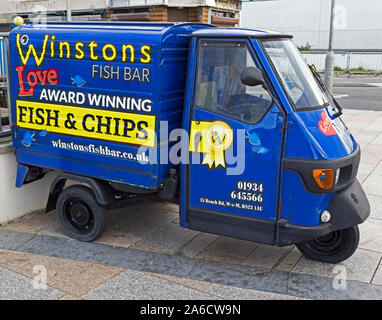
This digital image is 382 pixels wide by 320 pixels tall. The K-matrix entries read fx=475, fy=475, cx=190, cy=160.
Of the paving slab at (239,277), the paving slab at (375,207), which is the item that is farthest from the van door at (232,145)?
the paving slab at (375,207)

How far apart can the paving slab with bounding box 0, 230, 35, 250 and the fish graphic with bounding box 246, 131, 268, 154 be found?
3095mm

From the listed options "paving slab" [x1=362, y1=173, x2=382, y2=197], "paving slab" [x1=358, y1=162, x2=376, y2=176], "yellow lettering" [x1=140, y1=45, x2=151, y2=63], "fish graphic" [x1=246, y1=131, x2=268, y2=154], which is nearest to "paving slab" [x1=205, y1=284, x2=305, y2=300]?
"fish graphic" [x1=246, y1=131, x2=268, y2=154]

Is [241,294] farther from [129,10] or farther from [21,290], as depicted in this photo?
[129,10]

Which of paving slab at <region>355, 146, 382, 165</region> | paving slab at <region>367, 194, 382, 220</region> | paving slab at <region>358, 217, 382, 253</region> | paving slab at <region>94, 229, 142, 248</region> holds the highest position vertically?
paving slab at <region>355, 146, 382, 165</region>

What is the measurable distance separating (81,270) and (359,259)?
10.1ft

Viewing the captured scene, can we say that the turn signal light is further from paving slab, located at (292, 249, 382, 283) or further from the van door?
paving slab, located at (292, 249, 382, 283)

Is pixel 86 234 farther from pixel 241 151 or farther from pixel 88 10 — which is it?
pixel 88 10

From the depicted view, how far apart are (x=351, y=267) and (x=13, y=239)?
4.03 meters

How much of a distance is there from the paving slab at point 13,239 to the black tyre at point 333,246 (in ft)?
A: 10.9

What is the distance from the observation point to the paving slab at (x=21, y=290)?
455 cm

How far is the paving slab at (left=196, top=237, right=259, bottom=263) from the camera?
17.8 feet

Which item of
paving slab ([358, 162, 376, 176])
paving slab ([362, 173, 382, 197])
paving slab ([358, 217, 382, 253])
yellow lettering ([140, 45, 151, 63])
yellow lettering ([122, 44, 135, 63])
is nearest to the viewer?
yellow lettering ([140, 45, 151, 63])

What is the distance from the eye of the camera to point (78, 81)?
5.43 m

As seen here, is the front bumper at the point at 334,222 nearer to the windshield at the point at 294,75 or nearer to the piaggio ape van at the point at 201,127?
the piaggio ape van at the point at 201,127
